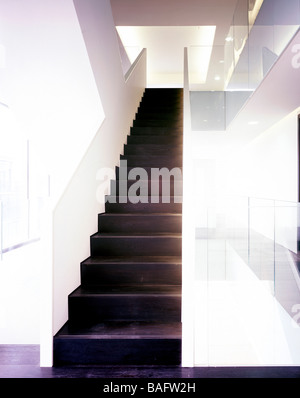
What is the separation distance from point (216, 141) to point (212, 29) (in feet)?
8.32

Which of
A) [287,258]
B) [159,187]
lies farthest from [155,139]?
[287,258]

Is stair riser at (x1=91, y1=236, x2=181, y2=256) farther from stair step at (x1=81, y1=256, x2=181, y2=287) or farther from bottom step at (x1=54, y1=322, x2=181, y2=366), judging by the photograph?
bottom step at (x1=54, y1=322, x2=181, y2=366)

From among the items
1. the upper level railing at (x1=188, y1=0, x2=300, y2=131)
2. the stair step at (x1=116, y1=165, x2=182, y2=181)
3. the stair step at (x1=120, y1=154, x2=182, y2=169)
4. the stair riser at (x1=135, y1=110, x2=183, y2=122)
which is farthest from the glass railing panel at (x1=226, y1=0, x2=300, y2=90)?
the stair step at (x1=116, y1=165, x2=182, y2=181)

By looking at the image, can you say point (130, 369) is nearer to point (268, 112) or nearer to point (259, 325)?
point (259, 325)

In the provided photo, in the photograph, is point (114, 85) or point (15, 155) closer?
point (114, 85)

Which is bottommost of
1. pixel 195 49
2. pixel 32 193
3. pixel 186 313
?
pixel 186 313

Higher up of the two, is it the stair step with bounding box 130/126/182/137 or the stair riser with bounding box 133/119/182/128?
the stair riser with bounding box 133/119/182/128

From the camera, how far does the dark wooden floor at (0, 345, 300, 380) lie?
150 cm

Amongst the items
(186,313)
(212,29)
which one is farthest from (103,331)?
(212,29)

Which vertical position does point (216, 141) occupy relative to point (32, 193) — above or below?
above

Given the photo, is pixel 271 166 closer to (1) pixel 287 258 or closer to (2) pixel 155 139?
(1) pixel 287 258

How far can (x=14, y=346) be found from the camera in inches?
68.4

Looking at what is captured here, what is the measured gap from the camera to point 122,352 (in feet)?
5.22

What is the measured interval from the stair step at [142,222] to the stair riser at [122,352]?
101 cm
